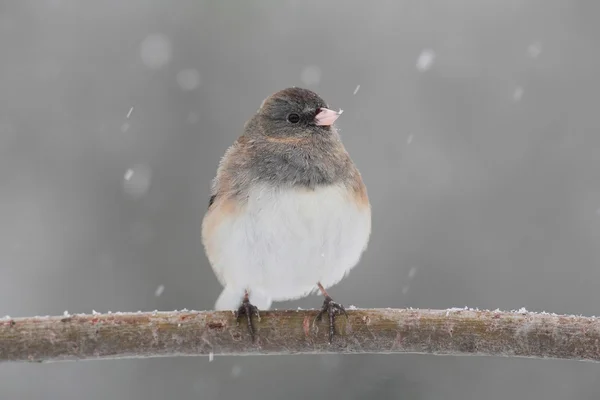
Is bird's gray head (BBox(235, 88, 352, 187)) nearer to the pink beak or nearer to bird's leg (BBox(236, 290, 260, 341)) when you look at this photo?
the pink beak

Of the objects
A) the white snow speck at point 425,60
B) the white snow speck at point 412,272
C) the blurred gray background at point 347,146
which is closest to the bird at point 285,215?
the blurred gray background at point 347,146

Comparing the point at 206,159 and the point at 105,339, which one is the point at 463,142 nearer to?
the point at 206,159

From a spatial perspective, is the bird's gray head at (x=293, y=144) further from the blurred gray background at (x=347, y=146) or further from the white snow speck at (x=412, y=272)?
the white snow speck at (x=412, y=272)

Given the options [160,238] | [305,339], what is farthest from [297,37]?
[305,339]

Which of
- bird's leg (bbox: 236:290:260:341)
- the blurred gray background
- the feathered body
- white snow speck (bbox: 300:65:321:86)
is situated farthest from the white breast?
white snow speck (bbox: 300:65:321:86)

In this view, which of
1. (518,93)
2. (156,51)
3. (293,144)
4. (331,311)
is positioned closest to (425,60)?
(518,93)

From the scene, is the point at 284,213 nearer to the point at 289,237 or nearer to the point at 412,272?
the point at 289,237
